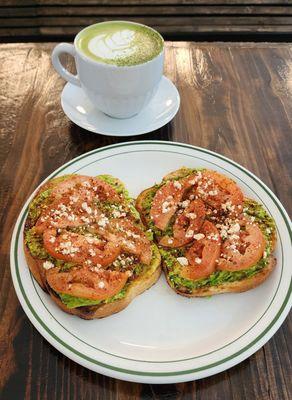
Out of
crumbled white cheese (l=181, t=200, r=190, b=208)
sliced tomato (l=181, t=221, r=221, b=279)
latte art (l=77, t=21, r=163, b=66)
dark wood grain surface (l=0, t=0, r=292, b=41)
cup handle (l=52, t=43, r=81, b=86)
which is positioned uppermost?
latte art (l=77, t=21, r=163, b=66)

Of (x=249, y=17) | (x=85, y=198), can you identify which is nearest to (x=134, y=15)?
(x=249, y=17)

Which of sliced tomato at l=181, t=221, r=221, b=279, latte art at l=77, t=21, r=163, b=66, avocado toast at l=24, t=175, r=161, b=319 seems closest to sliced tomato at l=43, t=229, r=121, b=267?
avocado toast at l=24, t=175, r=161, b=319

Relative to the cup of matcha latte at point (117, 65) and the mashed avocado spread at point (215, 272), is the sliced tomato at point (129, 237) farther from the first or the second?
the cup of matcha latte at point (117, 65)

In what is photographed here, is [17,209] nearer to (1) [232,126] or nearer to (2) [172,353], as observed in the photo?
(2) [172,353]

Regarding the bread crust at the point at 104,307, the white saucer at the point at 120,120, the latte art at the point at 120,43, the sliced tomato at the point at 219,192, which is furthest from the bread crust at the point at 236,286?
the latte art at the point at 120,43

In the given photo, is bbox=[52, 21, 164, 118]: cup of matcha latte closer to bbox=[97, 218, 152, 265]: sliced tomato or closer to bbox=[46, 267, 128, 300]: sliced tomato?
bbox=[97, 218, 152, 265]: sliced tomato
